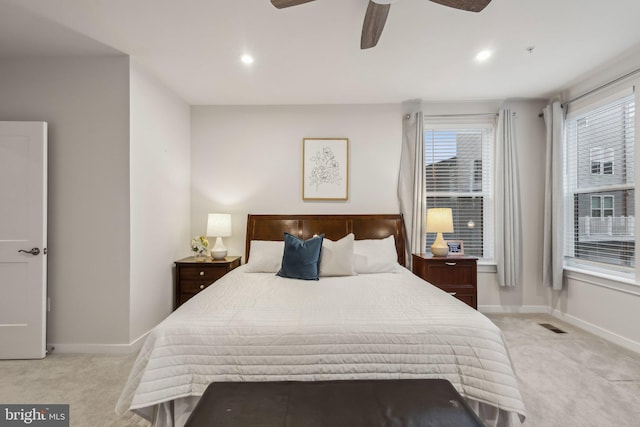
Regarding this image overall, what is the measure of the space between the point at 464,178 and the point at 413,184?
2.44 ft

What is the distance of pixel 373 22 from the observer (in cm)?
191

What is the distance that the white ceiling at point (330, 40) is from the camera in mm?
2078

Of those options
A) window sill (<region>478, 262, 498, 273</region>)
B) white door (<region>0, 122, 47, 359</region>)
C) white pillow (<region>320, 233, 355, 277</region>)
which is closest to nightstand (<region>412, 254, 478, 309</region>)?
window sill (<region>478, 262, 498, 273</region>)

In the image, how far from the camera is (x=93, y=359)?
2.58 meters

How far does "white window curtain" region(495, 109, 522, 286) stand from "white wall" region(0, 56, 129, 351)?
4227mm

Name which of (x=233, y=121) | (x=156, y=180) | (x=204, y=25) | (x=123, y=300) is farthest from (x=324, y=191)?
(x=123, y=300)

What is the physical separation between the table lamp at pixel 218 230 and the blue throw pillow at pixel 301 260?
1.00 meters

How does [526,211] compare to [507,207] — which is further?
[526,211]

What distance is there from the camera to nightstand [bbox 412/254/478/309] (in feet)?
11.0

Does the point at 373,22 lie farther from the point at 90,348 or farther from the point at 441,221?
the point at 90,348

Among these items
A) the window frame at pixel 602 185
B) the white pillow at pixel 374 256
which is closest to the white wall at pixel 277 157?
the white pillow at pixel 374 256

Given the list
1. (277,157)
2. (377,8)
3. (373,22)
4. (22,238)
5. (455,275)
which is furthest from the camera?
(277,157)

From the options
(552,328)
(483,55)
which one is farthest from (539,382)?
(483,55)

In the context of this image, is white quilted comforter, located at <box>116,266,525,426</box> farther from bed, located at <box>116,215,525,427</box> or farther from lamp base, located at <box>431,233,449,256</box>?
lamp base, located at <box>431,233,449,256</box>
